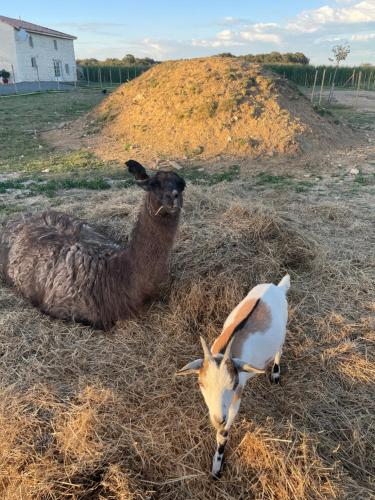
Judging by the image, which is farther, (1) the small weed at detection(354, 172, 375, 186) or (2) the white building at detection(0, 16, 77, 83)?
(2) the white building at detection(0, 16, 77, 83)

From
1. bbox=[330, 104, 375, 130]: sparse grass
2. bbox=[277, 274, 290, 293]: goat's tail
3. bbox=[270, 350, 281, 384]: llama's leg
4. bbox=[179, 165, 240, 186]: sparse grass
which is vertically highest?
bbox=[277, 274, 290, 293]: goat's tail

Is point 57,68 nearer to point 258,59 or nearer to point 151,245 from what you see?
point 258,59

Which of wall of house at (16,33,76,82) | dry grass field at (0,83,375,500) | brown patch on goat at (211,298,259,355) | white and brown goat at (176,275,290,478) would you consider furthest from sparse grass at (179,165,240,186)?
wall of house at (16,33,76,82)

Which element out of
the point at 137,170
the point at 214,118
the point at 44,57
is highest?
the point at 44,57

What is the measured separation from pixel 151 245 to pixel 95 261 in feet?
2.93

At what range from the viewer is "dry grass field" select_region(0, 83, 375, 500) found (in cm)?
265

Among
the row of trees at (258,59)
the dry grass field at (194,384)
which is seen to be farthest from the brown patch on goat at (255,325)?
the row of trees at (258,59)

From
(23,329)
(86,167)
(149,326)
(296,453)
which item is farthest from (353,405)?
(86,167)

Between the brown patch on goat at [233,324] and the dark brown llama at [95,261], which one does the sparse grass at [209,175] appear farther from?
the brown patch on goat at [233,324]

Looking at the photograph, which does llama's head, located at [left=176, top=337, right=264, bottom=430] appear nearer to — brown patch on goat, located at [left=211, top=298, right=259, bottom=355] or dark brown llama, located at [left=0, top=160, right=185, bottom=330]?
brown patch on goat, located at [left=211, top=298, right=259, bottom=355]

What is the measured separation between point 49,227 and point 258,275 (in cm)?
283

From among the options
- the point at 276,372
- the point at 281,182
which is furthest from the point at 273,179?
the point at 276,372

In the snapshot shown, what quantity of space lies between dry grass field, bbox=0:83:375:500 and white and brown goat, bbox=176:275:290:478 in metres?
0.33

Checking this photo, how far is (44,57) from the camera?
40.8 meters
